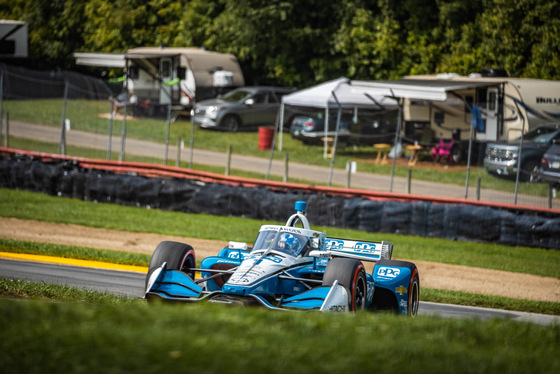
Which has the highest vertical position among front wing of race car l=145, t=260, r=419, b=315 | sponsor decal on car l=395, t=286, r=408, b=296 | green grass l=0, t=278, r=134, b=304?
front wing of race car l=145, t=260, r=419, b=315

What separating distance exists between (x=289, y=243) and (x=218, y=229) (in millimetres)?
8366

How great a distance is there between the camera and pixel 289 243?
10.2 metres

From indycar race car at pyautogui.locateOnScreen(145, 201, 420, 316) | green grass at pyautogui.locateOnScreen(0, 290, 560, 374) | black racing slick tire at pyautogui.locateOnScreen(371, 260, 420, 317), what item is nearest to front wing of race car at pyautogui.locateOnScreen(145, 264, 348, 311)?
indycar race car at pyautogui.locateOnScreen(145, 201, 420, 316)

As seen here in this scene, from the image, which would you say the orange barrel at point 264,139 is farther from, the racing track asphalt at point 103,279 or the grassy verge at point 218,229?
the racing track asphalt at point 103,279

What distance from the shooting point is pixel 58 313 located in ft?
19.5

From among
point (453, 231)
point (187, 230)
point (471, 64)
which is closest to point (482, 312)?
Answer: point (453, 231)

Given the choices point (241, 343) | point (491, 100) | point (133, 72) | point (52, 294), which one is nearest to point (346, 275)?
point (52, 294)

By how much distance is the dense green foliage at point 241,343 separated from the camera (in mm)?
5148

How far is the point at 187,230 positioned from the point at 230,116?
1428cm

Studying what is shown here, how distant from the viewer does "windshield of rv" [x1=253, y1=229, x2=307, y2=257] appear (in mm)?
10156

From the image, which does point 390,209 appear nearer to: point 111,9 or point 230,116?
point 230,116

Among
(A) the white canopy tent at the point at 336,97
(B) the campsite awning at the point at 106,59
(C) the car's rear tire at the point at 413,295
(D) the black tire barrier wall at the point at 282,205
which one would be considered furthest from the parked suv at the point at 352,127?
(C) the car's rear tire at the point at 413,295

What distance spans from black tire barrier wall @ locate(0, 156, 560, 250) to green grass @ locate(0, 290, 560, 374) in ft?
37.2

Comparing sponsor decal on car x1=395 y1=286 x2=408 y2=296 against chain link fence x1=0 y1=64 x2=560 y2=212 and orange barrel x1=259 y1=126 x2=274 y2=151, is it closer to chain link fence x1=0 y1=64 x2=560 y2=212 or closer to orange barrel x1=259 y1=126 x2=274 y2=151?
chain link fence x1=0 y1=64 x2=560 y2=212
